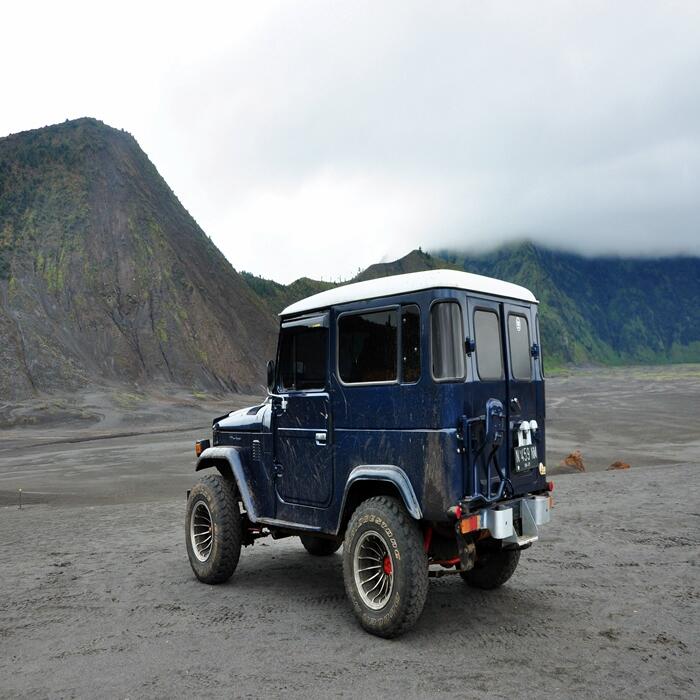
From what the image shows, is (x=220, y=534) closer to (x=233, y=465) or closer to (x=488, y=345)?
(x=233, y=465)

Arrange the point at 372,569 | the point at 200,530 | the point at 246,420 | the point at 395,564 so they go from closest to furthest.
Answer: the point at 395,564, the point at 372,569, the point at 246,420, the point at 200,530

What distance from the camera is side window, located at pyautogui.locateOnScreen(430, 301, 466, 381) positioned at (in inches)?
208

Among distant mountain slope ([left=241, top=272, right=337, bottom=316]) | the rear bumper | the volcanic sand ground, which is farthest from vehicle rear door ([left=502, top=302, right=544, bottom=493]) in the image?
distant mountain slope ([left=241, top=272, right=337, bottom=316])

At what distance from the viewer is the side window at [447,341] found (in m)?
5.28

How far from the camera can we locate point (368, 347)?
5.84 m

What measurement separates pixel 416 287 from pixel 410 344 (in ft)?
1.54

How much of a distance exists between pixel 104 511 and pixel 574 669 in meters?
9.61

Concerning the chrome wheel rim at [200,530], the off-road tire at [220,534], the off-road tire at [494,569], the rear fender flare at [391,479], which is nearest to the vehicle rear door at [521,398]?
the off-road tire at [494,569]

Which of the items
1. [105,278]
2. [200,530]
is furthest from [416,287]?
[105,278]

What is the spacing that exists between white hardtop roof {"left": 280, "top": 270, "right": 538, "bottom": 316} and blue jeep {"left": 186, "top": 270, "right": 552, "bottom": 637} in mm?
14

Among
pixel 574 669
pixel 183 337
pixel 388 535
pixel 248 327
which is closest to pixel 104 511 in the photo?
pixel 388 535

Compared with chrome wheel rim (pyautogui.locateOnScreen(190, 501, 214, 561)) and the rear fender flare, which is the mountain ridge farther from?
the rear fender flare

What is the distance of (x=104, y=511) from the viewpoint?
1212 cm

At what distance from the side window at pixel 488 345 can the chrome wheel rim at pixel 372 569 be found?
1.63 m
